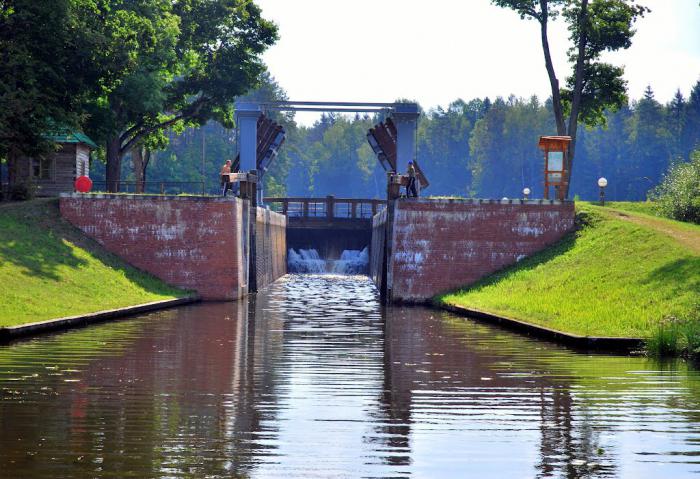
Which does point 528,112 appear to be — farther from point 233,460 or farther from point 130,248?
point 233,460

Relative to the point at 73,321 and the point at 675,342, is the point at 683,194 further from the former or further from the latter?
the point at 73,321

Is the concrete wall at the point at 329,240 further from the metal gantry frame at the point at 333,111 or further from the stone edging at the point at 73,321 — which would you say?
the stone edging at the point at 73,321

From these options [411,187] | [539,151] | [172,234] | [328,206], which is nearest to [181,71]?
[328,206]

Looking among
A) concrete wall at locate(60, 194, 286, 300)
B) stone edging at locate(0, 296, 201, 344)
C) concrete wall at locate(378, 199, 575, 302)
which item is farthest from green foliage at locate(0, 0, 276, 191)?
concrete wall at locate(378, 199, 575, 302)

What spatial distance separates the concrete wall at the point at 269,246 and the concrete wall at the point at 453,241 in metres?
9.37

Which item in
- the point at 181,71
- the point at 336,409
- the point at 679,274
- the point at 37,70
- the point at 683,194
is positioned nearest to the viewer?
the point at 336,409

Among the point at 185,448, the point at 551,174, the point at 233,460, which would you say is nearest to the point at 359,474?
the point at 233,460

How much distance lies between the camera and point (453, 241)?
129ft

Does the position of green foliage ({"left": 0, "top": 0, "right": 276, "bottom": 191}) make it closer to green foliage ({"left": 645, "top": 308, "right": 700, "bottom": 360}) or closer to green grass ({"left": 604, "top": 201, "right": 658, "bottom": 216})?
green grass ({"left": 604, "top": 201, "right": 658, "bottom": 216})

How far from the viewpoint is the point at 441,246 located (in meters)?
39.2

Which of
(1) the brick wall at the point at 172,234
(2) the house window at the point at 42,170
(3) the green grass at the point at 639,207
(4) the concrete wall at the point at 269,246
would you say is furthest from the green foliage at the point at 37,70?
(3) the green grass at the point at 639,207

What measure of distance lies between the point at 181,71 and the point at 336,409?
45.9 meters

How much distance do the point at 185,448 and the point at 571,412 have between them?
512 centimetres

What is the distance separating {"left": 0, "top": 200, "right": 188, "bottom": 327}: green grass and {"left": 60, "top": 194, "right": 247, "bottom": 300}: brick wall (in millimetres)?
712
